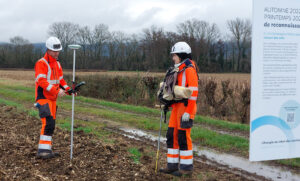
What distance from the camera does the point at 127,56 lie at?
64875 mm

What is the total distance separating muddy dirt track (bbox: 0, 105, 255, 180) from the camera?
17.8 feet

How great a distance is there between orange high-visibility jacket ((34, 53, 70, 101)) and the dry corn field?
27.2 feet

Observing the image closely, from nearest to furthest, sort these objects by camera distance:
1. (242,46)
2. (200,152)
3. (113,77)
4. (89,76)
A: (200,152) → (113,77) → (89,76) → (242,46)

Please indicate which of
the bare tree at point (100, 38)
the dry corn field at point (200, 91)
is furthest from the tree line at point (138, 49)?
the dry corn field at point (200, 91)

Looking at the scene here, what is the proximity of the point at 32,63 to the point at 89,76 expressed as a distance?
53451mm

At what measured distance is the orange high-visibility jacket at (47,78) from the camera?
6.05m

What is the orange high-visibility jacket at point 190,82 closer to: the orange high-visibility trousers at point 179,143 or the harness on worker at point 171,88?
the harness on worker at point 171,88

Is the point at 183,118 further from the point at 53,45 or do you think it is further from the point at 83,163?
the point at 53,45

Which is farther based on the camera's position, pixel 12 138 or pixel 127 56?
pixel 127 56

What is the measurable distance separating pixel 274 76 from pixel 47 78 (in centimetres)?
443

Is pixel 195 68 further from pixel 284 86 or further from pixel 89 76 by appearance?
pixel 89 76

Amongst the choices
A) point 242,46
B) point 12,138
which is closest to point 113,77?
point 12,138

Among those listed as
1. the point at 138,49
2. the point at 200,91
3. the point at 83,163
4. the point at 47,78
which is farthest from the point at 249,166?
the point at 138,49

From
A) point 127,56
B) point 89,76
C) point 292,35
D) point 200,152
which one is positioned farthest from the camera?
point 127,56
